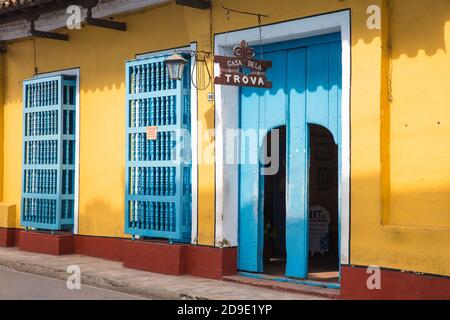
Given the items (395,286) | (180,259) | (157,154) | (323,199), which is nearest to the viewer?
(395,286)

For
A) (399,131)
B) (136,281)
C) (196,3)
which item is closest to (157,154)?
(136,281)

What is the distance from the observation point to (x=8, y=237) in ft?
49.2

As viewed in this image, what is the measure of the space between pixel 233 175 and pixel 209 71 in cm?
155

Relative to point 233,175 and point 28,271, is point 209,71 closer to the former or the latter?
point 233,175

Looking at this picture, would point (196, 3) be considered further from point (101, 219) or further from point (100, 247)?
point (100, 247)

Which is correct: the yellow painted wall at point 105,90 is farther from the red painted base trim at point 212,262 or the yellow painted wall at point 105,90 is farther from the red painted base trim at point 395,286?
the red painted base trim at point 395,286

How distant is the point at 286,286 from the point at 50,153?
5955 millimetres

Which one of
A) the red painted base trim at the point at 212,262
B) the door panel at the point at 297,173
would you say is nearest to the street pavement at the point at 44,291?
the red painted base trim at the point at 212,262

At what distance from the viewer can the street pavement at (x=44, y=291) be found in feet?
32.4

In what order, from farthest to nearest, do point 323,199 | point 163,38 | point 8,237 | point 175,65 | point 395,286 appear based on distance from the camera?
point 8,237 → point 323,199 → point 163,38 → point 175,65 → point 395,286

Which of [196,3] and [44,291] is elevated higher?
[196,3]

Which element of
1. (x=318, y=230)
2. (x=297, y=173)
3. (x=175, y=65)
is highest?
(x=175, y=65)

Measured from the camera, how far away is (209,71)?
11.0 meters
